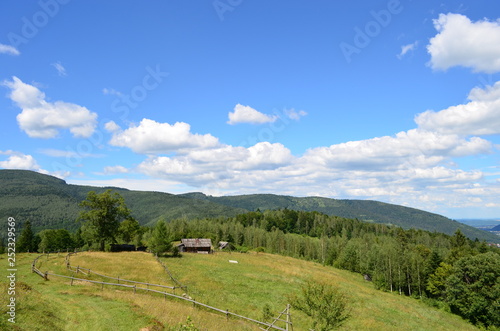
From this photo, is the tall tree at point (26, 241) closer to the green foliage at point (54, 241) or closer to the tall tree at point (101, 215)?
the green foliage at point (54, 241)

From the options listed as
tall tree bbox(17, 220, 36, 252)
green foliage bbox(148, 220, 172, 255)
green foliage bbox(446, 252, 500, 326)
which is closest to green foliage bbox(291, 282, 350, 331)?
green foliage bbox(148, 220, 172, 255)

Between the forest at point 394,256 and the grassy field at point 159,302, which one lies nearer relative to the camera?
the grassy field at point 159,302

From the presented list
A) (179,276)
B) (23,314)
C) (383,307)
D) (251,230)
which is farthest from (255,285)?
(251,230)

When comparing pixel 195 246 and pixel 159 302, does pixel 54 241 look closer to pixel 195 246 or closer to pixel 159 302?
pixel 195 246

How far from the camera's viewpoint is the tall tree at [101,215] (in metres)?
63.1

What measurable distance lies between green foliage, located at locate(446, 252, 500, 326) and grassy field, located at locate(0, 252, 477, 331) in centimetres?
344

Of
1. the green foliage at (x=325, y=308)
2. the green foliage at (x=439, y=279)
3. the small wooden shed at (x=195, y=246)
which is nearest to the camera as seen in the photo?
the green foliage at (x=325, y=308)

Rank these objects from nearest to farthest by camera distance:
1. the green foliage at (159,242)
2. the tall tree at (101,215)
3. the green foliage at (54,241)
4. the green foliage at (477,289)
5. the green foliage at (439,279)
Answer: the green foliage at (477,289) → the tall tree at (101,215) → the green foliage at (159,242) → the green foliage at (439,279) → the green foliage at (54,241)

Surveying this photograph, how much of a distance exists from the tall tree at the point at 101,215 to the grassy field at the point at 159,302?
46.6 feet

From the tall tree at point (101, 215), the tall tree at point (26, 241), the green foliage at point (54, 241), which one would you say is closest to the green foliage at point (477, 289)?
the tall tree at point (101, 215)

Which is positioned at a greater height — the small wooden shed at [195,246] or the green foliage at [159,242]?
the green foliage at [159,242]

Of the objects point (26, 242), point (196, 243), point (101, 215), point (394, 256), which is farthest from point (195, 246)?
point (394, 256)

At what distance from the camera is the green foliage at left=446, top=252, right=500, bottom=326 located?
5509 centimetres

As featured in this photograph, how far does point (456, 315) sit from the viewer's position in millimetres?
61281
